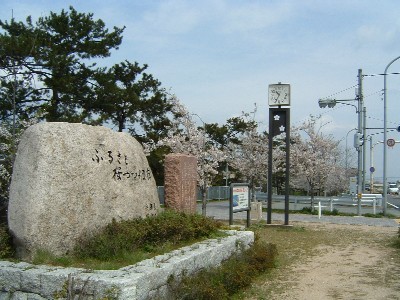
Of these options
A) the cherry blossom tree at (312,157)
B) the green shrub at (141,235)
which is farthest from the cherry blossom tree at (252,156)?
the green shrub at (141,235)

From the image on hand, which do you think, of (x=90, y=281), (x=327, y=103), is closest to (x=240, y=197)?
(x=90, y=281)

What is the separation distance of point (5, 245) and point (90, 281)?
1861mm

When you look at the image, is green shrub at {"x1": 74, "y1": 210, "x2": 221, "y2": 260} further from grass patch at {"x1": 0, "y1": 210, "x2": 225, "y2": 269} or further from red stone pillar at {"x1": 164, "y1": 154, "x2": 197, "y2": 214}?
red stone pillar at {"x1": 164, "y1": 154, "x2": 197, "y2": 214}

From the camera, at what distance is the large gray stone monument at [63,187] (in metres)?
6.36

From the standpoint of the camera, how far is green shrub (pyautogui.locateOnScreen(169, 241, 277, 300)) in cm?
634

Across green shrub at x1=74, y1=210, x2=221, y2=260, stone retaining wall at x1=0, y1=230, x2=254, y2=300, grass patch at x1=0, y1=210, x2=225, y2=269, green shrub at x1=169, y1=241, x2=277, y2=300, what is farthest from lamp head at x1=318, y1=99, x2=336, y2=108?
stone retaining wall at x1=0, y1=230, x2=254, y2=300

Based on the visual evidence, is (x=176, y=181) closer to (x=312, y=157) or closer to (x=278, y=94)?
(x=278, y=94)

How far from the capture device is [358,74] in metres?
23.4

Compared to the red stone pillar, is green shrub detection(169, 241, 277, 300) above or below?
below

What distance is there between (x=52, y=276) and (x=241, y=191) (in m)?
8.32

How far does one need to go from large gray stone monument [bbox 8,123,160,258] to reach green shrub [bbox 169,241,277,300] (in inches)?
64.0

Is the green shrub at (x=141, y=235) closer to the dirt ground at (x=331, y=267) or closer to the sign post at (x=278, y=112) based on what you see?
the dirt ground at (x=331, y=267)

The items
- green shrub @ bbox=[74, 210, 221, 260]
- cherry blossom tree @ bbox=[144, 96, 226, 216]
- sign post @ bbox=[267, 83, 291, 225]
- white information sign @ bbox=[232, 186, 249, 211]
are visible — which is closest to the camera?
green shrub @ bbox=[74, 210, 221, 260]

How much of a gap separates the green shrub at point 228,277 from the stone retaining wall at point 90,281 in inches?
8.2
